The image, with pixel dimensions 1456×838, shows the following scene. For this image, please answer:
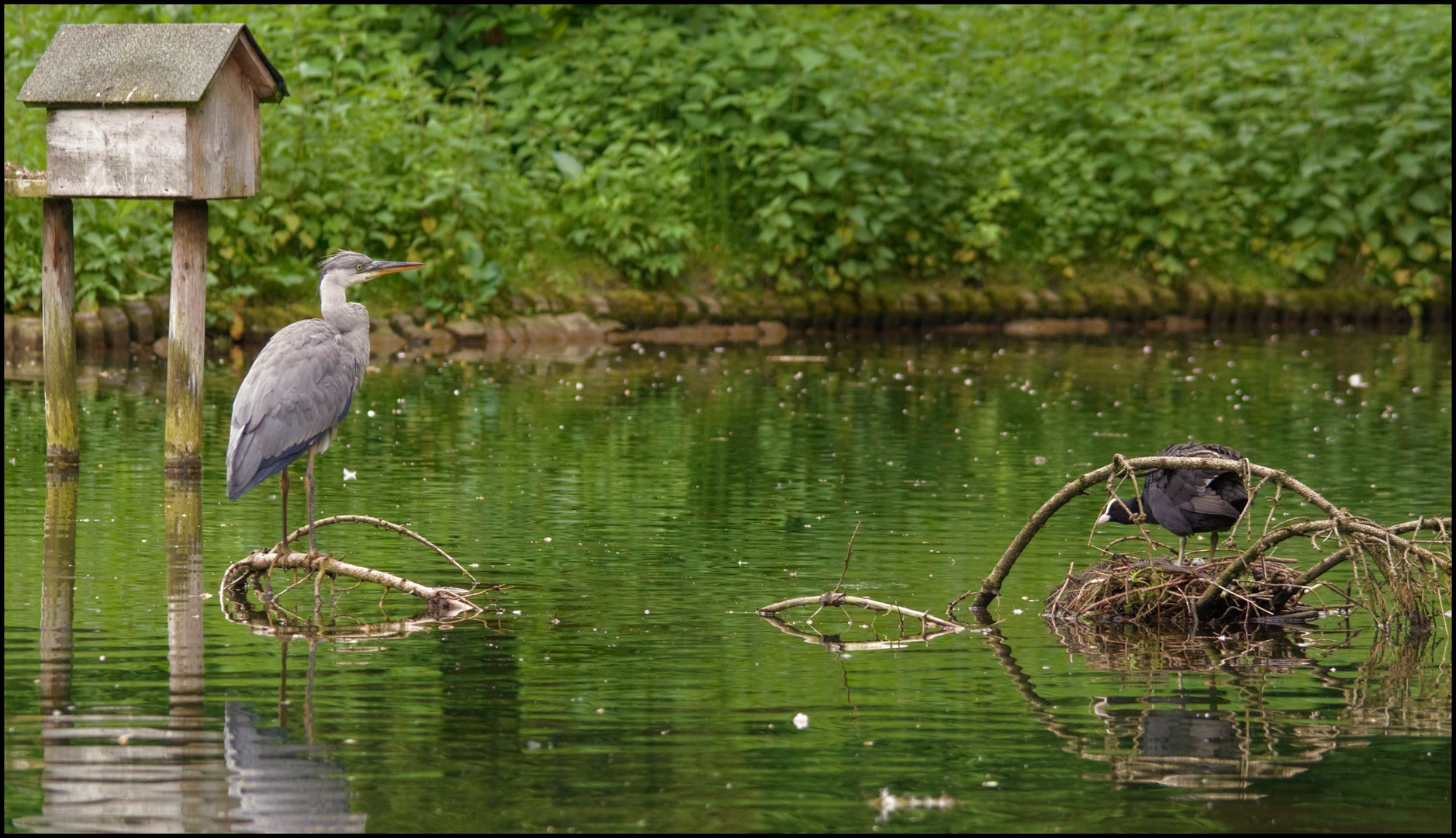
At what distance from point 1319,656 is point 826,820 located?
10.8ft

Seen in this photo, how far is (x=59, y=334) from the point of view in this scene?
40.5 feet

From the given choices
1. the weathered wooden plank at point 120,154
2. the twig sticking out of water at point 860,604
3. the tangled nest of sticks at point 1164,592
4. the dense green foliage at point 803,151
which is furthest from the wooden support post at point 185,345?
the dense green foliage at point 803,151

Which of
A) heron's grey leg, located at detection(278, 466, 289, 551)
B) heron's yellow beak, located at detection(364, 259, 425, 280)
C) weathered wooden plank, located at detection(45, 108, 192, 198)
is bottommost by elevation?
heron's grey leg, located at detection(278, 466, 289, 551)

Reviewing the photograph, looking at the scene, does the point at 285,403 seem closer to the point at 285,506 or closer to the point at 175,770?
the point at 285,506

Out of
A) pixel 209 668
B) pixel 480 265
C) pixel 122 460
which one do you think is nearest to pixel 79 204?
pixel 480 265

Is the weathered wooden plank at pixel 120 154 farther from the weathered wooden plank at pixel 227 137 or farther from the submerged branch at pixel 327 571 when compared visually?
the submerged branch at pixel 327 571

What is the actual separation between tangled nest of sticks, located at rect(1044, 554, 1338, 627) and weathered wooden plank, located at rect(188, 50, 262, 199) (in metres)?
6.20

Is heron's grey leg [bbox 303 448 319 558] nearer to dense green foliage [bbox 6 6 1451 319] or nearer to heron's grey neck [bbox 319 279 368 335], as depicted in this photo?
heron's grey neck [bbox 319 279 368 335]

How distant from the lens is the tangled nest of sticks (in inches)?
339

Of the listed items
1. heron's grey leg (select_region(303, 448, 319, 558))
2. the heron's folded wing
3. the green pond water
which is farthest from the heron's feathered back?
the green pond water

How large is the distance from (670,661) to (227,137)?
604cm

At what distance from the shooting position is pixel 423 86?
2408 centimetres

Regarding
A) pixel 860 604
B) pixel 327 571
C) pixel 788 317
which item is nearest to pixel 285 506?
pixel 327 571

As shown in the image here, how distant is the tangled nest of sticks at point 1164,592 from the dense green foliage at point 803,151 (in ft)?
44.7
